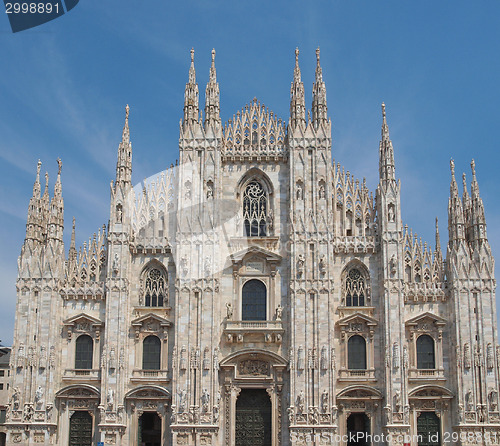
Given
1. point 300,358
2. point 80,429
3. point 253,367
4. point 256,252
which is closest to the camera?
point 300,358

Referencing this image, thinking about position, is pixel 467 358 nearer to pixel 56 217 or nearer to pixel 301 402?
pixel 301 402

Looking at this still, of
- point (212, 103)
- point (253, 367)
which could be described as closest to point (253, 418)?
point (253, 367)

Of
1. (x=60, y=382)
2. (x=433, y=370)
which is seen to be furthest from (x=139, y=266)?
(x=433, y=370)

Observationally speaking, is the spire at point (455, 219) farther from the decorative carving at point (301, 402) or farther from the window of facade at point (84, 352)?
the window of facade at point (84, 352)

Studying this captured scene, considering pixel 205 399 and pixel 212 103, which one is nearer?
pixel 205 399

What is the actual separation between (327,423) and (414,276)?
9.87 m

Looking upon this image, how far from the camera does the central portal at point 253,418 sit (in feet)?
138

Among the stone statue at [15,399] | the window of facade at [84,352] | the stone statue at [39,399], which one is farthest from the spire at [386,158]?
the stone statue at [15,399]

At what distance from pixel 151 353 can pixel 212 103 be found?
50.9 ft

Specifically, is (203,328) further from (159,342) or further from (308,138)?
(308,138)

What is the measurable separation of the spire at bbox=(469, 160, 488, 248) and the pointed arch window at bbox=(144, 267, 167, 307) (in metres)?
18.3

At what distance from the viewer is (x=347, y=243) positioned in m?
44.0

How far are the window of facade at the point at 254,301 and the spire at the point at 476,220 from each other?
12654 mm

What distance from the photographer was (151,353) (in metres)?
43.3
